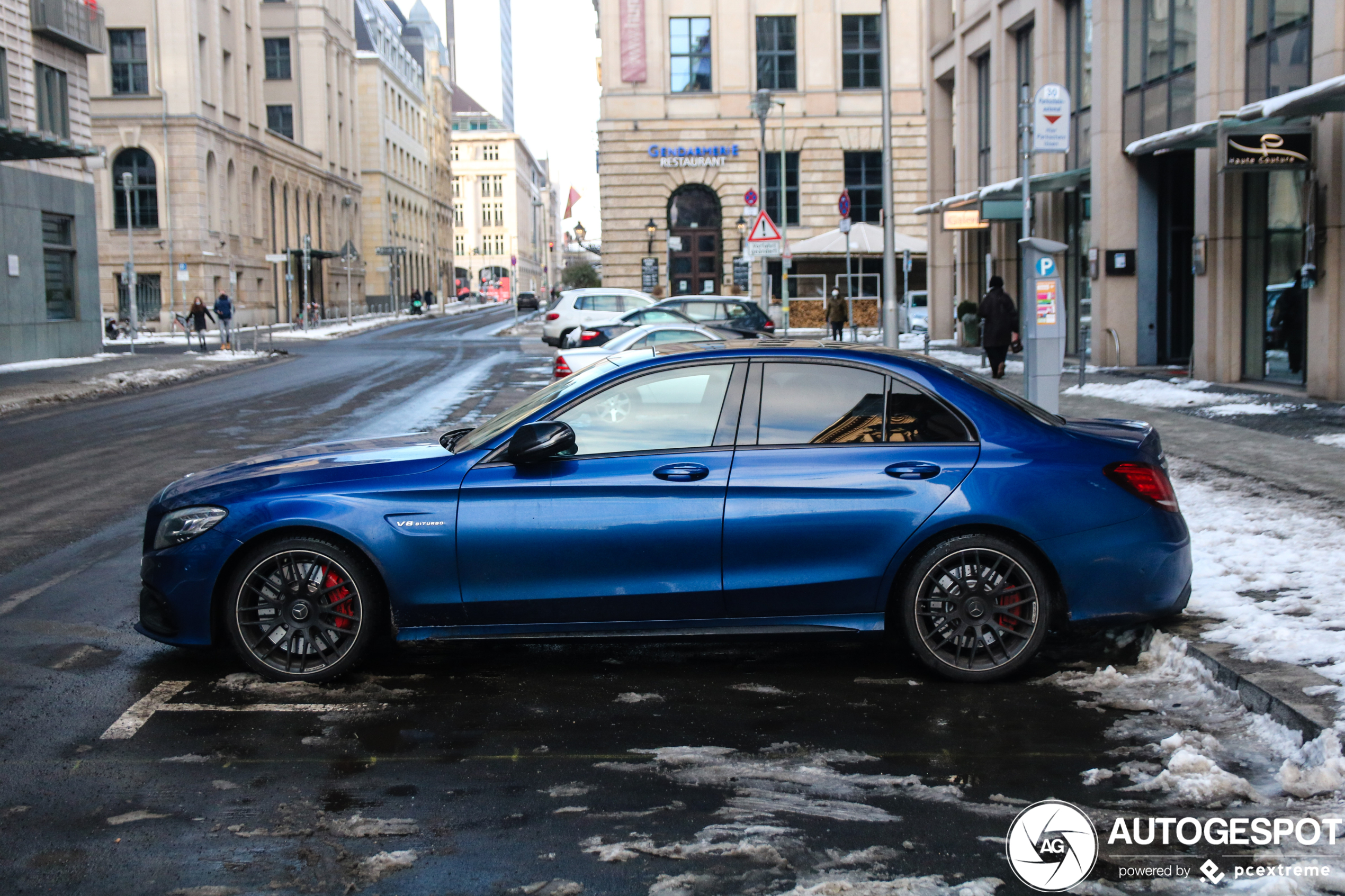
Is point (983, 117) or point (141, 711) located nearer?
point (141, 711)

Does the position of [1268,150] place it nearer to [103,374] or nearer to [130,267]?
[103,374]

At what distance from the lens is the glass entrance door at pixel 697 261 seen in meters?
54.9

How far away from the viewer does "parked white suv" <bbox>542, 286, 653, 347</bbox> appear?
36344mm

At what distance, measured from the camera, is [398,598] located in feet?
18.6

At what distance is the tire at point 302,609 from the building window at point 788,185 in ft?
167

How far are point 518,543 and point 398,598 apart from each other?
58 cm

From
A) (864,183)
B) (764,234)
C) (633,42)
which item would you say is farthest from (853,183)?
(764,234)

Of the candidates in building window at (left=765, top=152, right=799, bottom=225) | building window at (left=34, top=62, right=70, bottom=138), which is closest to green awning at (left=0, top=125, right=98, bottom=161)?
building window at (left=34, top=62, right=70, bottom=138)

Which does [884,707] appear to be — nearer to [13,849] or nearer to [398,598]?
[398,598]

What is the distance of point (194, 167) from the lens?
61.7 meters

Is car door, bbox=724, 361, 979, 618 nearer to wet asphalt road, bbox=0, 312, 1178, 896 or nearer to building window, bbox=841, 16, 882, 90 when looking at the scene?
wet asphalt road, bbox=0, 312, 1178, 896

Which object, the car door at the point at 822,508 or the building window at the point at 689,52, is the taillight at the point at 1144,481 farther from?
the building window at the point at 689,52

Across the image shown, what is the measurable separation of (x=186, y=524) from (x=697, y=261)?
50.0 metres

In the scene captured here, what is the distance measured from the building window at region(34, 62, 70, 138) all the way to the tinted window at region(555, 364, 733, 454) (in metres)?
32.1
